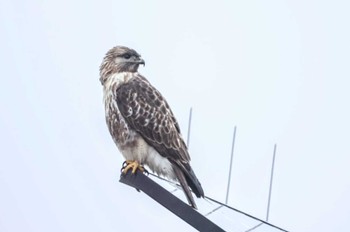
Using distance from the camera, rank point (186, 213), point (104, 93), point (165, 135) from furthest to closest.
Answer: point (104, 93) → point (165, 135) → point (186, 213)

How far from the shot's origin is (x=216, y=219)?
526 centimetres

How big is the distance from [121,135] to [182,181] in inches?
35.1

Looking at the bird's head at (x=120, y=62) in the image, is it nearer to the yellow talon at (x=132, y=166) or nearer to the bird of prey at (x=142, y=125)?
the bird of prey at (x=142, y=125)

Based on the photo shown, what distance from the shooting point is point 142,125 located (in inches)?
278

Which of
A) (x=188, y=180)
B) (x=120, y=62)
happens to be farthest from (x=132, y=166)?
(x=120, y=62)

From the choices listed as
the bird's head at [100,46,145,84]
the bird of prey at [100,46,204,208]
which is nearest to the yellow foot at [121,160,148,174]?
the bird of prey at [100,46,204,208]

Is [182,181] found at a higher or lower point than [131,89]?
lower

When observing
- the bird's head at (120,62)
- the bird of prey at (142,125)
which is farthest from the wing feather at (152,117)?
the bird's head at (120,62)

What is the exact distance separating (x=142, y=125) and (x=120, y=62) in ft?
2.33

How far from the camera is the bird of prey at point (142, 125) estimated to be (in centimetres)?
688

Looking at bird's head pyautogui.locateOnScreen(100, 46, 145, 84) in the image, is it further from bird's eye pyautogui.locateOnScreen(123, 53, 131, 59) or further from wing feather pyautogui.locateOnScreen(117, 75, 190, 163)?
wing feather pyautogui.locateOnScreen(117, 75, 190, 163)

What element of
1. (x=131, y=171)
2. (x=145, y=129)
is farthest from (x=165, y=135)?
(x=131, y=171)

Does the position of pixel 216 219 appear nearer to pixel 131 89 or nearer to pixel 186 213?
pixel 186 213

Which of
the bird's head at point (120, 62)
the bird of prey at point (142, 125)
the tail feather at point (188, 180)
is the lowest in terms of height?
the tail feather at point (188, 180)
